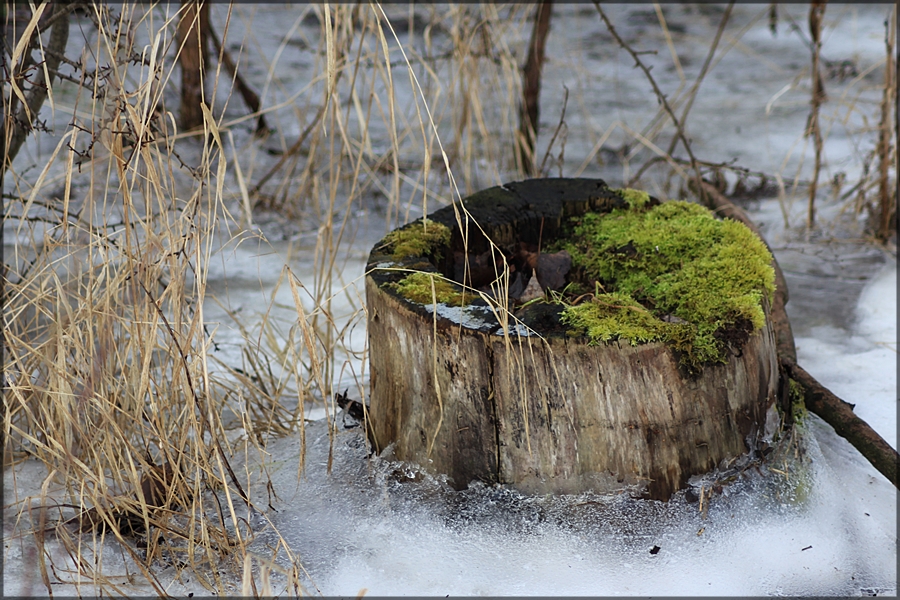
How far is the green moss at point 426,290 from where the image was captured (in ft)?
6.30

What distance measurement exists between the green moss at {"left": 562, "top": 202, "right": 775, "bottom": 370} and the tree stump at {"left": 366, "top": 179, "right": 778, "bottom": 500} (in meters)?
0.04

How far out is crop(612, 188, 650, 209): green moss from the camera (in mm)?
2453

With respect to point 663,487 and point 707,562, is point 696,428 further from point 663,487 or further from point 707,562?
point 707,562

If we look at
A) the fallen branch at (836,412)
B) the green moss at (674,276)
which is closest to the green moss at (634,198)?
the green moss at (674,276)

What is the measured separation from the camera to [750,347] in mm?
1906

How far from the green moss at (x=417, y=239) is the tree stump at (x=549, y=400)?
0.35 feet

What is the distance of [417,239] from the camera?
2195mm

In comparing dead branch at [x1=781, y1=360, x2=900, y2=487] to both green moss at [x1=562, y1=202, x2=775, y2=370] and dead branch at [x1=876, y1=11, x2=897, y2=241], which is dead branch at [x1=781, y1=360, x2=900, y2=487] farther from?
dead branch at [x1=876, y1=11, x2=897, y2=241]

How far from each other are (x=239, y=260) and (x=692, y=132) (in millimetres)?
2857

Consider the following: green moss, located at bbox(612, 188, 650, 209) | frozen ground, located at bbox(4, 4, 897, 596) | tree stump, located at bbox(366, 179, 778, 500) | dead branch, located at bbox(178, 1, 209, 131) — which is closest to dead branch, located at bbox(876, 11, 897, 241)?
frozen ground, located at bbox(4, 4, 897, 596)

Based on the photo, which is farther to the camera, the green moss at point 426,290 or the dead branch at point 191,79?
the dead branch at point 191,79

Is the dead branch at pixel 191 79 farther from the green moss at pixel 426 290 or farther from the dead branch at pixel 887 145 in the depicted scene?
the dead branch at pixel 887 145

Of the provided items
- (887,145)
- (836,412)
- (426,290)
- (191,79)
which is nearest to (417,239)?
(426,290)

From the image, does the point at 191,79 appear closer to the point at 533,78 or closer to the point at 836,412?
the point at 533,78
